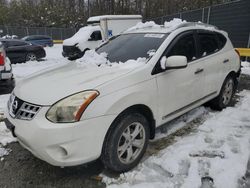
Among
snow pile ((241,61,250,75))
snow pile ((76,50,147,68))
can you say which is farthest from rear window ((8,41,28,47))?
snow pile ((76,50,147,68))

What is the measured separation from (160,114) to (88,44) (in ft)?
42.3

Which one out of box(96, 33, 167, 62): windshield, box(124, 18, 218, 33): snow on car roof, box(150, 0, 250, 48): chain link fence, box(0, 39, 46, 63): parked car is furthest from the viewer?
box(0, 39, 46, 63): parked car

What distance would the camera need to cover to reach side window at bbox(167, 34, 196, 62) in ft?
12.8

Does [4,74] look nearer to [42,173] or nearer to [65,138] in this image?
[42,173]

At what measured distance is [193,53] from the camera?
14.0 feet

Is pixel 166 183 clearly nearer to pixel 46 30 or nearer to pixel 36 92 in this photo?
pixel 36 92

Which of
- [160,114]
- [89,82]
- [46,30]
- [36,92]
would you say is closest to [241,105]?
[160,114]

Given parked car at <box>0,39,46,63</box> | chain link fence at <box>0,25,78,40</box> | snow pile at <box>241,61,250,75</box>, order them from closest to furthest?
snow pile at <box>241,61,250,75</box>, parked car at <box>0,39,46,63</box>, chain link fence at <box>0,25,78,40</box>

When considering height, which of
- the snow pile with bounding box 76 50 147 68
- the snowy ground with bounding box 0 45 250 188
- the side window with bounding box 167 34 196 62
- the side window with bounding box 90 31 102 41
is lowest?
the snowy ground with bounding box 0 45 250 188

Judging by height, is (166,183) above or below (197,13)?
below

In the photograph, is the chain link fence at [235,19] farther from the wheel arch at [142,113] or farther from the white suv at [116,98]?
the wheel arch at [142,113]

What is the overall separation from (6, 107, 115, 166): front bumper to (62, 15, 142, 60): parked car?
12.6m

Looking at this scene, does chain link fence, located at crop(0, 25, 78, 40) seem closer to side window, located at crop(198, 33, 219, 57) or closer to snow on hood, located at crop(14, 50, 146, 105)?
side window, located at crop(198, 33, 219, 57)

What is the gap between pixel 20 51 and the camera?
14.0 meters
